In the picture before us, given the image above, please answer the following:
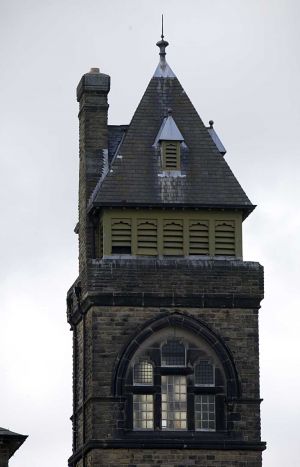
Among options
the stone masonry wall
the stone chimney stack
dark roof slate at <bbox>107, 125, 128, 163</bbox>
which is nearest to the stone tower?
the stone masonry wall

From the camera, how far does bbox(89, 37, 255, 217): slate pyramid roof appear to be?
71.2m

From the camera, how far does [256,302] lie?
234ft

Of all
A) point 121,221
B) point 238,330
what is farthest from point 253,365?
point 121,221

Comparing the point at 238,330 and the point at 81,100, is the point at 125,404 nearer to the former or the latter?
the point at 238,330

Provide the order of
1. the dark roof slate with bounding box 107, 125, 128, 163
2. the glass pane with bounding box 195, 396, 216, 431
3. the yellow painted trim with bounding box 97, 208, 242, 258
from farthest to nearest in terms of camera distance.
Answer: the dark roof slate with bounding box 107, 125, 128, 163
the yellow painted trim with bounding box 97, 208, 242, 258
the glass pane with bounding box 195, 396, 216, 431

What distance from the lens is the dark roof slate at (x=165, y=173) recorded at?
7125 centimetres

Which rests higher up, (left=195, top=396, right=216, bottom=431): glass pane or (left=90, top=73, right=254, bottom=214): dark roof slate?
(left=90, top=73, right=254, bottom=214): dark roof slate

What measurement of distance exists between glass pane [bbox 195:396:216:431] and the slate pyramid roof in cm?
578

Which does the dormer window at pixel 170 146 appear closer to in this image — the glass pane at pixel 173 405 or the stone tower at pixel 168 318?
the stone tower at pixel 168 318

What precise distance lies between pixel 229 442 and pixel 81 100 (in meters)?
11.9

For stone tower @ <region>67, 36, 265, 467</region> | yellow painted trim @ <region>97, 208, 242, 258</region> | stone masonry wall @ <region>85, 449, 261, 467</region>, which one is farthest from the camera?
yellow painted trim @ <region>97, 208, 242, 258</region>

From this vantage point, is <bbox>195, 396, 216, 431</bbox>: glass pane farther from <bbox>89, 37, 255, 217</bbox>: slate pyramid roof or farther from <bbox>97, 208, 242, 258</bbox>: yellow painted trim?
<bbox>89, 37, 255, 217</bbox>: slate pyramid roof

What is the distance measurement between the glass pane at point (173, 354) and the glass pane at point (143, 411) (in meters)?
1.17

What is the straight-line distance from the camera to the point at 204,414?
232ft
